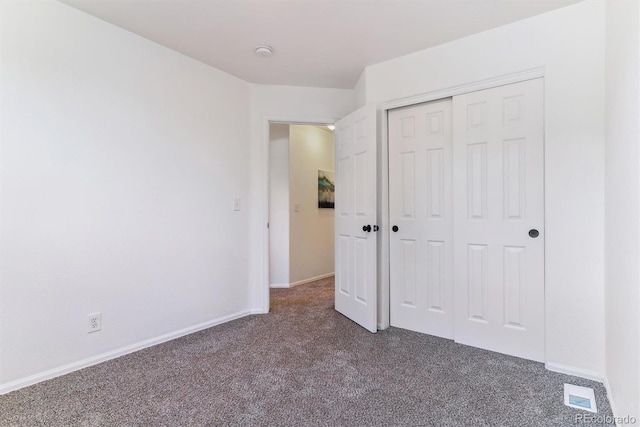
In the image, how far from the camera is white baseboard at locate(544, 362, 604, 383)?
74.7 inches

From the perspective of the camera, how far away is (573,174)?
1.97 m

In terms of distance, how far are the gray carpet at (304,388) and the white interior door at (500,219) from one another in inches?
8.1

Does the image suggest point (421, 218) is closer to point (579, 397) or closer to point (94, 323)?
point (579, 397)

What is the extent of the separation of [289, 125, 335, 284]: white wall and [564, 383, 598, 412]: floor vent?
315 cm

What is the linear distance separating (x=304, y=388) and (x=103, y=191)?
1.79 m

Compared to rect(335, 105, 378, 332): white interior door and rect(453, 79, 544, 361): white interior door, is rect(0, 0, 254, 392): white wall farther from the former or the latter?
rect(453, 79, 544, 361): white interior door

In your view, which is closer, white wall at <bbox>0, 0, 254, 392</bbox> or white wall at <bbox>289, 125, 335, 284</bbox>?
white wall at <bbox>0, 0, 254, 392</bbox>

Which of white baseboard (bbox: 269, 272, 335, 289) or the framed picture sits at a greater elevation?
the framed picture

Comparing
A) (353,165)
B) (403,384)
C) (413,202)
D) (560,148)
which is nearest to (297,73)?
(353,165)

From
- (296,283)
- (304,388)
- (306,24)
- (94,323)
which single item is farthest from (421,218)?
(94,323)

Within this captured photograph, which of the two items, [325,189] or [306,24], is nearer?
[306,24]

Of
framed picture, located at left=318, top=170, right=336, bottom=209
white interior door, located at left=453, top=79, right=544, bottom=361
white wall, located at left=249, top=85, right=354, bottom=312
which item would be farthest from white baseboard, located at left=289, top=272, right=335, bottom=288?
white interior door, located at left=453, top=79, right=544, bottom=361

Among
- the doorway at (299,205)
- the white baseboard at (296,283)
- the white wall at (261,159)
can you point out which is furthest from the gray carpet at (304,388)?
the doorway at (299,205)

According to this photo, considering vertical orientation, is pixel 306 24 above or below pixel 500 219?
above
